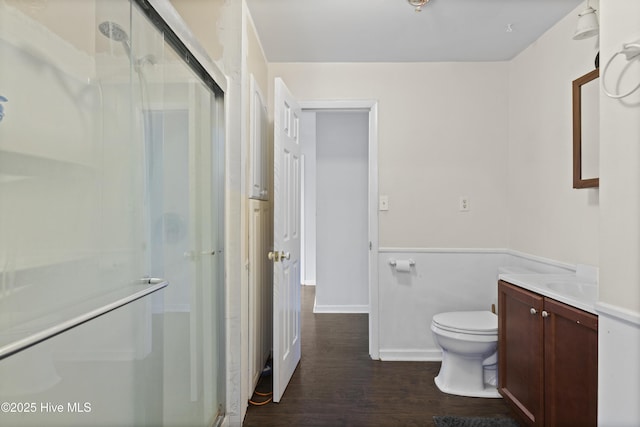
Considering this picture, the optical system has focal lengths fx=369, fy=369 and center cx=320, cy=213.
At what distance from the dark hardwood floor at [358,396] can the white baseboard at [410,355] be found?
6 centimetres

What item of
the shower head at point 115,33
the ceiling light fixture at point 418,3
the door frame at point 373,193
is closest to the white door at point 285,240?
the door frame at point 373,193

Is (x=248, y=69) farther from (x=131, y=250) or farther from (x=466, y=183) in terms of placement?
(x=466, y=183)

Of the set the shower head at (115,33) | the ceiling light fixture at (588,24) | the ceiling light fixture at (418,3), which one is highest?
the ceiling light fixture at (418,3)

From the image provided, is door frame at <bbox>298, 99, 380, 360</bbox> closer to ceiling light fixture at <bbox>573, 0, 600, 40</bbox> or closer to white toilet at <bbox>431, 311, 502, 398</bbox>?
white toilet at <bbox>431, 311, 502, 398</bbox>

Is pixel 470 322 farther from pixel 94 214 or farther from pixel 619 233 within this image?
pixel 94 214

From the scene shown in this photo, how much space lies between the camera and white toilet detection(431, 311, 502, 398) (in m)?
2.29

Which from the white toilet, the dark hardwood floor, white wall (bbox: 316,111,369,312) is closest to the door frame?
the dark hardwood floor

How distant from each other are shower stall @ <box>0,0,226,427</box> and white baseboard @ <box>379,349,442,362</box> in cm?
180

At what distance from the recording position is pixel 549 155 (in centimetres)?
239

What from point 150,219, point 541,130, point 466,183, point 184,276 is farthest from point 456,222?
point 150,219

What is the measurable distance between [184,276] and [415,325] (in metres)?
2.07

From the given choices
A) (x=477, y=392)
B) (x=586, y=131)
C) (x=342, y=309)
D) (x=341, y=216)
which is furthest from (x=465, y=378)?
(x=341, y=216)

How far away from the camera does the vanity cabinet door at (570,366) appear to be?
1461 mm

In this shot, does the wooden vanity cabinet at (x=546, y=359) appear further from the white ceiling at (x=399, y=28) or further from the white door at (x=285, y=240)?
the white ceiling at (x=399, y=28)
